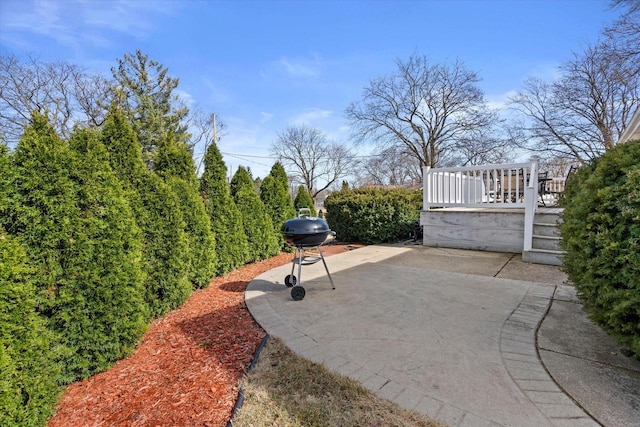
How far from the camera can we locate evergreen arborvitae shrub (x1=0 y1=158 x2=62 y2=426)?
1380mm

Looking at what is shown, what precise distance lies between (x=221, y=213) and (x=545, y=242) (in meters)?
5.53

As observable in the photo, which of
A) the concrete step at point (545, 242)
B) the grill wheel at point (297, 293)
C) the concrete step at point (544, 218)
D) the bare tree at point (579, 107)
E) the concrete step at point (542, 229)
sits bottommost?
the grill wheel at point (297, 293)

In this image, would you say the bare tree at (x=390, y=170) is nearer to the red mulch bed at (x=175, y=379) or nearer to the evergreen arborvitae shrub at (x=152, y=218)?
the evergreen arborvitae shrub at (x=152, y=218)

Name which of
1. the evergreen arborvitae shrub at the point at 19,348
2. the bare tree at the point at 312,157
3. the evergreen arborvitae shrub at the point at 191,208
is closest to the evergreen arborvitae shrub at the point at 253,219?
Answer: the evergreen arborvitae shrub at the point at 191,208

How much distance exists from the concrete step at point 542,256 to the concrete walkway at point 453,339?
29cm

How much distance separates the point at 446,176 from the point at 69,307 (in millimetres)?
6835

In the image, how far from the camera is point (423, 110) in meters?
18.2

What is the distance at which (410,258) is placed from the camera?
5.46 m

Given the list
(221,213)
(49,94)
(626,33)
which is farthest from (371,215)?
(49,94)

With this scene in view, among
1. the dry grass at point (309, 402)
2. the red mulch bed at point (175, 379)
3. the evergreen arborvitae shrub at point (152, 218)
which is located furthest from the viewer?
the evergreen arborvitae shrub at point (152, 218)

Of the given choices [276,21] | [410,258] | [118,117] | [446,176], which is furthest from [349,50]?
Result: [118,117]

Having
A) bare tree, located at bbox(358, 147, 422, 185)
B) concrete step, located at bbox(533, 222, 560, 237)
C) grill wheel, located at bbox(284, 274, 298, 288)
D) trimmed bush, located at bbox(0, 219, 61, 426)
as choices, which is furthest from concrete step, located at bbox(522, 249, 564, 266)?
bare tree, located at bbox(358, 147, 422, 185)

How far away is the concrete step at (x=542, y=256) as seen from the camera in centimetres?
464

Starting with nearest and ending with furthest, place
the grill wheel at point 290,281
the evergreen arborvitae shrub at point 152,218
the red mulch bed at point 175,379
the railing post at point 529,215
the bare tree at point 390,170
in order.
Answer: the red mulch bed at point 175,379 → the evergreen arborvitae shrub at point 152,218 → the grill wheel at point 290,281 → the railing post at point 529,215 → the bare tree at point 390,170
